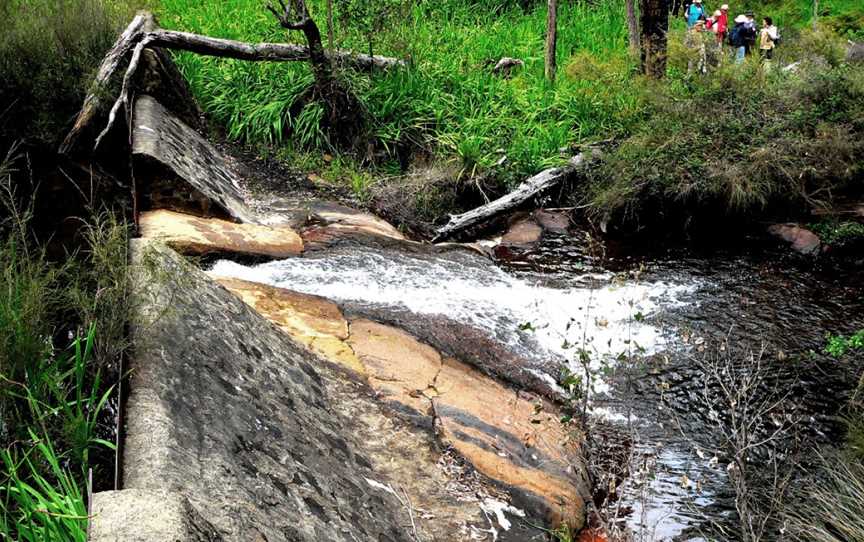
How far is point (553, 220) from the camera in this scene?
27.2 feet

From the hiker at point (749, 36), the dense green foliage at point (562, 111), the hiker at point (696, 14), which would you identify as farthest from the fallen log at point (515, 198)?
the hiker at point (696, 14)

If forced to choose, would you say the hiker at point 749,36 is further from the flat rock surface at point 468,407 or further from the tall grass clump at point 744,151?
the flat rock surface at point 468,407

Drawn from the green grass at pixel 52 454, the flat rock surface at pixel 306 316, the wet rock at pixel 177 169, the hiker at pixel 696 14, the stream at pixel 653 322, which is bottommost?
the stream at pixel 653 322

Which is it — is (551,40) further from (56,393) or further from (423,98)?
(56,393)

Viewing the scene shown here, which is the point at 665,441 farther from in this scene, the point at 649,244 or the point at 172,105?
the point at 172,105

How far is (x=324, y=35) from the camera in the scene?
37.1ft

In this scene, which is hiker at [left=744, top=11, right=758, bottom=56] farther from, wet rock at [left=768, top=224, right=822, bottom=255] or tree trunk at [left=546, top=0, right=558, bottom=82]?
wet rock at [left=768, top=224, right=822, bottom=255]

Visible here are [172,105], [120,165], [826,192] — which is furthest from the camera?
[172,105]

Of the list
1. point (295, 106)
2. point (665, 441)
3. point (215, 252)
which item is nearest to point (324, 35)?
point (295, 106)

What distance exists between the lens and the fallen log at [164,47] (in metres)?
7.00

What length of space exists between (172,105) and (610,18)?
8.24m

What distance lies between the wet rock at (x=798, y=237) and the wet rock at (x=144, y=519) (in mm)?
6806

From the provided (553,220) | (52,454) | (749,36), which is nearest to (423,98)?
(553,220)

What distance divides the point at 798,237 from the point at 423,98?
4.74 m
